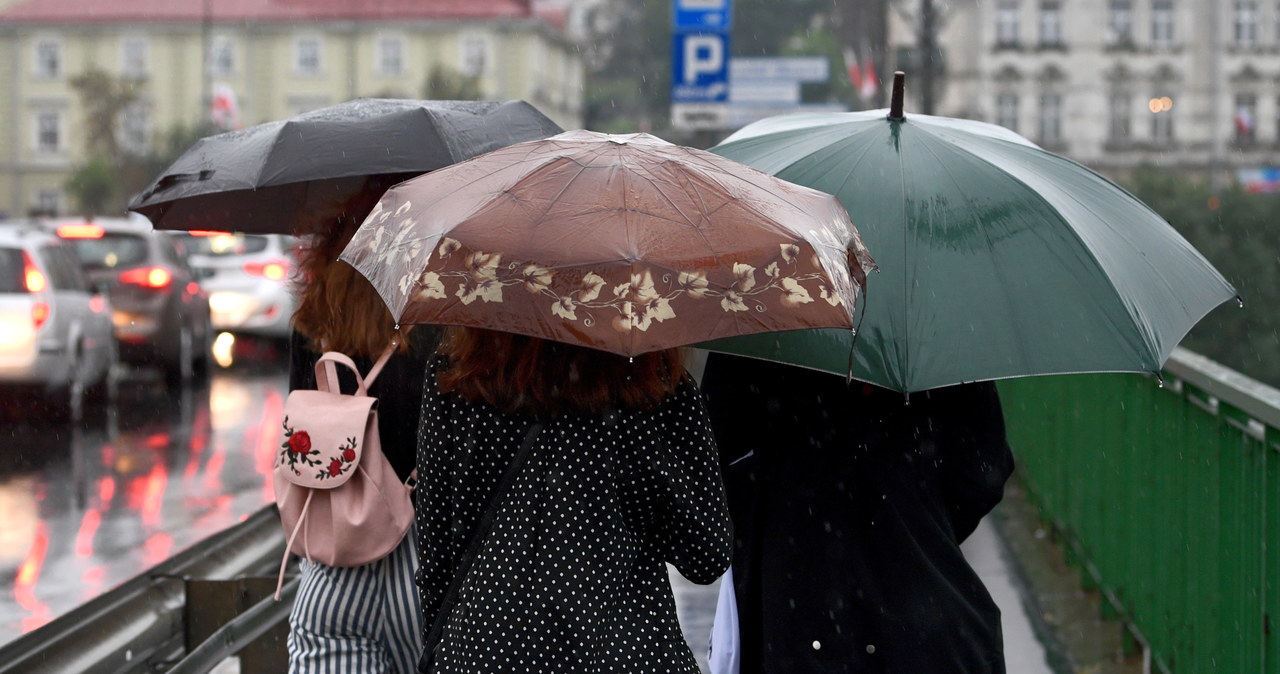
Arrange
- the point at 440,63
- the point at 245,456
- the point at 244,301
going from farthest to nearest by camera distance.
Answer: the point at 440,63, the point at 244,301, the point at 245,456

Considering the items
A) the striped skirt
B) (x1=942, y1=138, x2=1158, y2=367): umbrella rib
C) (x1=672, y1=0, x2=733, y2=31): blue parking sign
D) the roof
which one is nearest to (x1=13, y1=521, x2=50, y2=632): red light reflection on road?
the striped skirt

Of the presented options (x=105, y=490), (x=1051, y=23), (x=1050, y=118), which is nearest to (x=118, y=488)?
(x=105, y=490)

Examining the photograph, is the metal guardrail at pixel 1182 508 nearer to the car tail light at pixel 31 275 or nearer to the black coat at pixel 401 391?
the black coat at pixel 401 391

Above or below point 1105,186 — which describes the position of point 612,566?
below

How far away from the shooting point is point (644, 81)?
269ft

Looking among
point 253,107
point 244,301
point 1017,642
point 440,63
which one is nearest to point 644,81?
point 440,63

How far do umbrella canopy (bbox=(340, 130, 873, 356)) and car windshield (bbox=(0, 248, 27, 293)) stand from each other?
37.1ft

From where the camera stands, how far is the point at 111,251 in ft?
57.2

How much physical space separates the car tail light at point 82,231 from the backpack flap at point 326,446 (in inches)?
591

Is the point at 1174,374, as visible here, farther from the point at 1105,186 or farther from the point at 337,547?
the point at 337,547

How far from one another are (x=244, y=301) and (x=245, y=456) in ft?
30.7

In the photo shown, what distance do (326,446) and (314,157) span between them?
892mm

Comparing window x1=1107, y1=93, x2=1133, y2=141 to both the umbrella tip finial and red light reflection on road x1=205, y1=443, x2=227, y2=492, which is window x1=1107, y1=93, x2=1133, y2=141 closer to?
red light reflection on road x1=205, y1=443, x2=227, y2=492

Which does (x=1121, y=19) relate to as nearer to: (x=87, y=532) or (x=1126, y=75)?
(x=1126, y=75)
